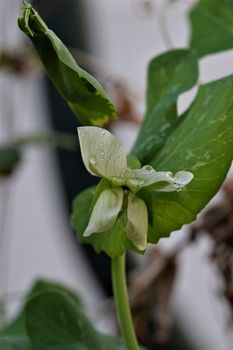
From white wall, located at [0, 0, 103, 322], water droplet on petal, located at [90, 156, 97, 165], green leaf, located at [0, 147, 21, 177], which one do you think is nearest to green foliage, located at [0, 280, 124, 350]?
water droplet on petal, located at [90, 156, 97, 165]

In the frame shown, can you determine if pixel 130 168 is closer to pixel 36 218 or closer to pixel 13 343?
pixel 13 343

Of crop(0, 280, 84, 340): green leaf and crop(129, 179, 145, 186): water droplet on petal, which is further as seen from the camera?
crop(0, 280, 84, 340): green leaf

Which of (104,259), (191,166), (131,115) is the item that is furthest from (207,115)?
(104,259)

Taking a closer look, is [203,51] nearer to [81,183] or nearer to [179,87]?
[179,87]

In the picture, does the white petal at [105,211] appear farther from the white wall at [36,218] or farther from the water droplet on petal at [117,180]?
the white wall at [36,218]

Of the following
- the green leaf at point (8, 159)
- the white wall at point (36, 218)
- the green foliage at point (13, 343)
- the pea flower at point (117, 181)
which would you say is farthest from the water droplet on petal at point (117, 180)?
the white wall at point (36, 218)

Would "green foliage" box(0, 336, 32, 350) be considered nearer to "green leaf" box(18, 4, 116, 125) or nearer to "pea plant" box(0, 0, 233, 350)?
"pea plant" box(0, 0, 233, 350)

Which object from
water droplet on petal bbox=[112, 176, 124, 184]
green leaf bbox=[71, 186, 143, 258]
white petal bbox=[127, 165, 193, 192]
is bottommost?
green leaf bbox=[71, 186, 143, 258]
